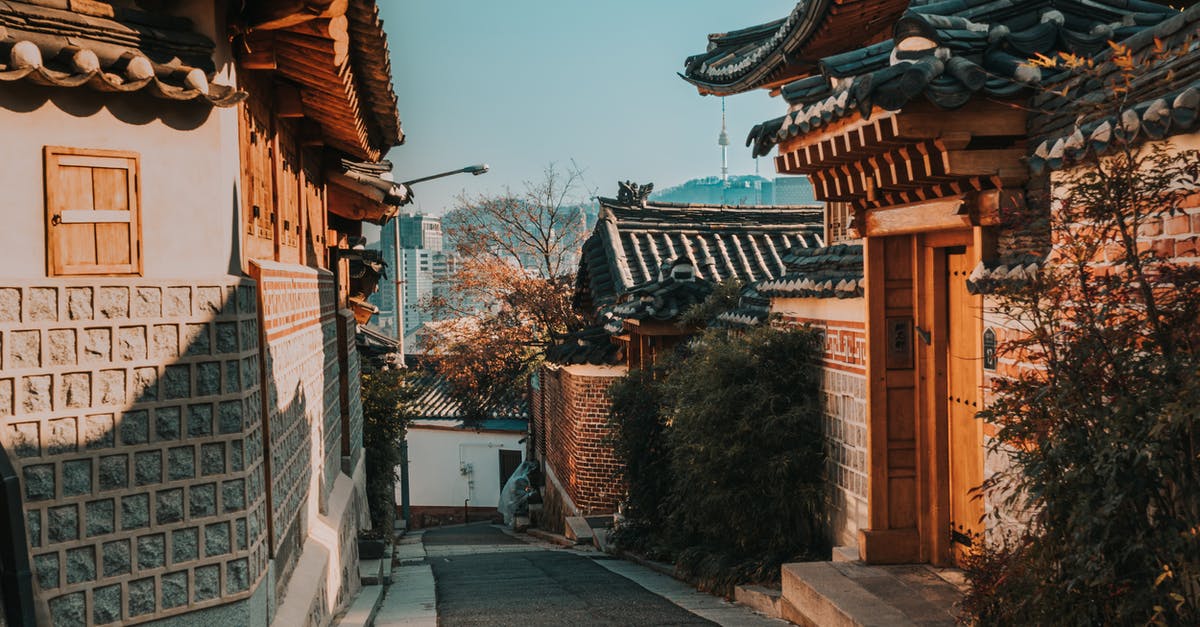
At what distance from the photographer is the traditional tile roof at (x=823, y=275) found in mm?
8797

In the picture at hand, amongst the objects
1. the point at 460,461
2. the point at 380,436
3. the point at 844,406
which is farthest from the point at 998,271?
the point at 460,461

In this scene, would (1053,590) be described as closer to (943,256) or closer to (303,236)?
(943,256)

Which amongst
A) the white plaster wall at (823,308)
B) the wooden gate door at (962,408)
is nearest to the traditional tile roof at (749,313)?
the white plaster wall at (823,308)

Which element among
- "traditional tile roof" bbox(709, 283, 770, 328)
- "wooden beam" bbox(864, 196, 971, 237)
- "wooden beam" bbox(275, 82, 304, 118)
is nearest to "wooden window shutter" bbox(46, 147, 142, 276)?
"wooden beam" bbox(275, 82, 304, 118)

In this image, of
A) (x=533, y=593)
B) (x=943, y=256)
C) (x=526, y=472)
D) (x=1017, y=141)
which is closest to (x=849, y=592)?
(x=943, y=256)

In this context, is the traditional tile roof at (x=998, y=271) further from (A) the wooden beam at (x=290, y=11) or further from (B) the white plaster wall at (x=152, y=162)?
(B) the white plaster wall at (x=152, y=162)

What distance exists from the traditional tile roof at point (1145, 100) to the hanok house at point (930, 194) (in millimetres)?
278

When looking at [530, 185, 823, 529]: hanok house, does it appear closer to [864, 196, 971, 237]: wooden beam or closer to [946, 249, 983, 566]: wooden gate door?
[864, 196, 971, 237]: wooden beam

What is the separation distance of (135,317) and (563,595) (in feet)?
20.4

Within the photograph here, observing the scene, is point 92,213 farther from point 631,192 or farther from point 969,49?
point 631,192

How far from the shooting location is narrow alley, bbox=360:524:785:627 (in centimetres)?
884

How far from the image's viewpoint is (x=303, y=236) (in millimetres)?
10172

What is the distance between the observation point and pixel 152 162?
17.0 ft

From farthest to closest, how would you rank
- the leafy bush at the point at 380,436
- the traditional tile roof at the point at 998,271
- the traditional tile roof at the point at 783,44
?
the leafy bush at the point at 380,436 → the traditional tile roof at the point at 783,44 → the traditional tile roof at the point at 998,271
